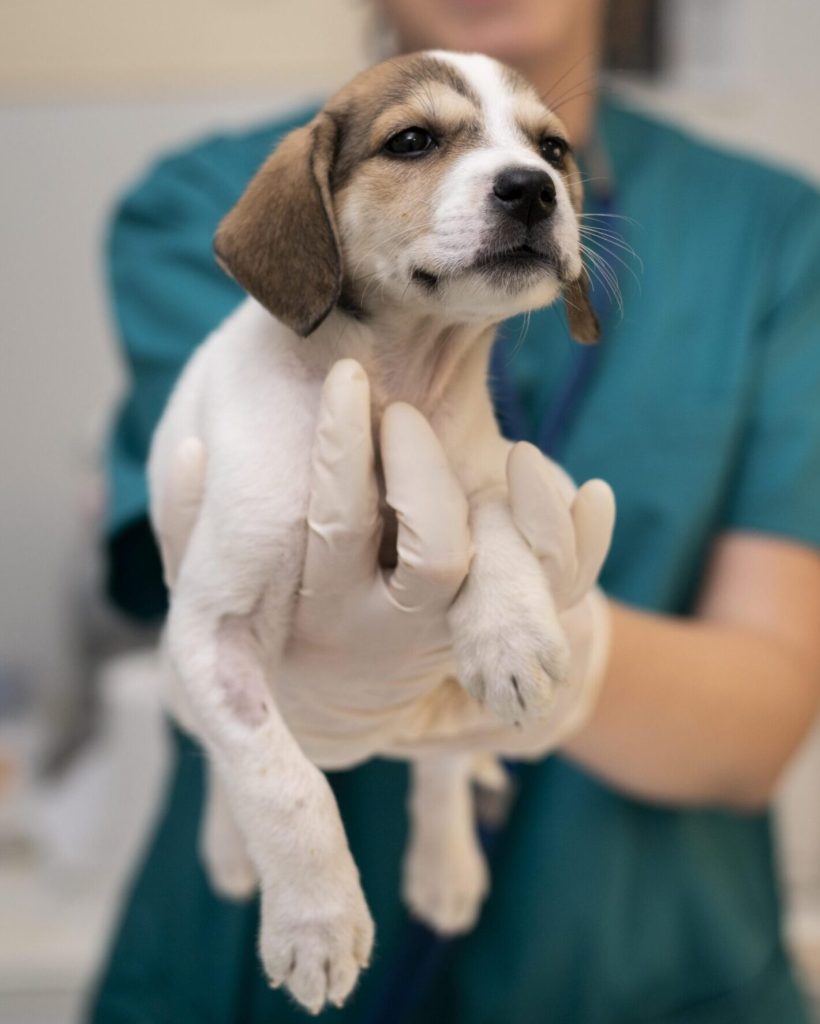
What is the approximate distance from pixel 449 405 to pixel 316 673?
0.66ft

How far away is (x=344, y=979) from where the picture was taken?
1.91ft

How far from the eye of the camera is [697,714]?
1.31 metres

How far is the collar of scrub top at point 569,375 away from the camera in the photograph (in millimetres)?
660

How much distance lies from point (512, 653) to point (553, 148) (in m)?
0.28

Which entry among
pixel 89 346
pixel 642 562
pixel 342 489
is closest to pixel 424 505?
pixel 342 489

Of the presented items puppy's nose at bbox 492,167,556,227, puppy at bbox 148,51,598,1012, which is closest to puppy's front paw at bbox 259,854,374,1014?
puppy at bbox 148,51,598,1012

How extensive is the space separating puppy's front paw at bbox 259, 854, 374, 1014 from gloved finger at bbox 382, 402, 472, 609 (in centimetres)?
18

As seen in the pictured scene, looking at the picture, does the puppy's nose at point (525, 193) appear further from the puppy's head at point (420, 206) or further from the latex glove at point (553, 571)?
the latex glove at point (553, 571)

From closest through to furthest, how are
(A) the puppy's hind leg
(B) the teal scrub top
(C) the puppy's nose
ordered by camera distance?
1. (C) the puppy's nose
2. (A) the puppy's hind leg
3. (B) the teal scrub top

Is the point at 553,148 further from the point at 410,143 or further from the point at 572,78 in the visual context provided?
the point at 572,78

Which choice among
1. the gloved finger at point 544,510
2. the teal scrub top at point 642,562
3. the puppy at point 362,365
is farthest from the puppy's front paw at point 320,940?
the teal scrub top at point 642,562

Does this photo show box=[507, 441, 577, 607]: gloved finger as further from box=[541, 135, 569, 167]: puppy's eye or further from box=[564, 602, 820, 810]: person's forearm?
box=[564, 602, 820, 810]: person's forearm

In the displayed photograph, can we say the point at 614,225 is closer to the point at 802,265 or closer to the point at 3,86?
the point at 802,265

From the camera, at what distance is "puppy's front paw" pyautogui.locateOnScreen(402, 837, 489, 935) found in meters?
1.02
